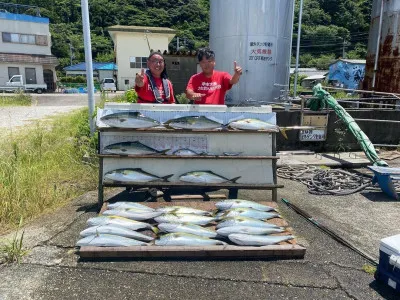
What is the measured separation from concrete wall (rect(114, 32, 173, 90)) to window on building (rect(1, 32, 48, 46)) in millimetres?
9853

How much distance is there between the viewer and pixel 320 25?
7625 centimetres

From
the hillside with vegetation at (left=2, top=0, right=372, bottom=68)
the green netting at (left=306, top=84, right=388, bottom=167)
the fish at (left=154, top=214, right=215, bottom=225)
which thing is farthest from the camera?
the hillside with vegetation at (left=2, top=0, right=372, bottom=68)

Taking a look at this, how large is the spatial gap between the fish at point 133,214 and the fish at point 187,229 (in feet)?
0.98

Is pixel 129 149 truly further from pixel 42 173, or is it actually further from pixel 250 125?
pixel 42 173

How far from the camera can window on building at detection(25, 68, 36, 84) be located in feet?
138

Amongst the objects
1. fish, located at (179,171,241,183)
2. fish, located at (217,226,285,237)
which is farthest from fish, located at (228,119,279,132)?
fish, located at (217,226,285,237)

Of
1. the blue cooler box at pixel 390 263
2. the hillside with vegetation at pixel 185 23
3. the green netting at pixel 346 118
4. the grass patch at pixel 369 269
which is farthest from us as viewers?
the hillside with vegetation at pixel 185 23

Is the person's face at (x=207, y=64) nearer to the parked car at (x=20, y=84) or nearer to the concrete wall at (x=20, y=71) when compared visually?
the parked car at (x=20, y=84)

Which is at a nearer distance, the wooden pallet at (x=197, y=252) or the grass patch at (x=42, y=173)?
the wooden pallet at (x=197, y=252)

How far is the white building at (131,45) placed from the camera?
42.2 meters

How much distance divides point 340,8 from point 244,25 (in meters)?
74.1

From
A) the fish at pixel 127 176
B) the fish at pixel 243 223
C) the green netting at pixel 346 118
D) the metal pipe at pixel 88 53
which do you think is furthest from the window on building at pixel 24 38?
the fish at pixel 243 223

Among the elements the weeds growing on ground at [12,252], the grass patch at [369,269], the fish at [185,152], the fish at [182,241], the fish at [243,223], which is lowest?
the grass patch at [369,269]

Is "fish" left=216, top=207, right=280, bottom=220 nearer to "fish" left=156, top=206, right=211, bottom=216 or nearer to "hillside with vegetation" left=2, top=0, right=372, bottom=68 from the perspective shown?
"fish" left=156, top=206, right=211, bottom=216
